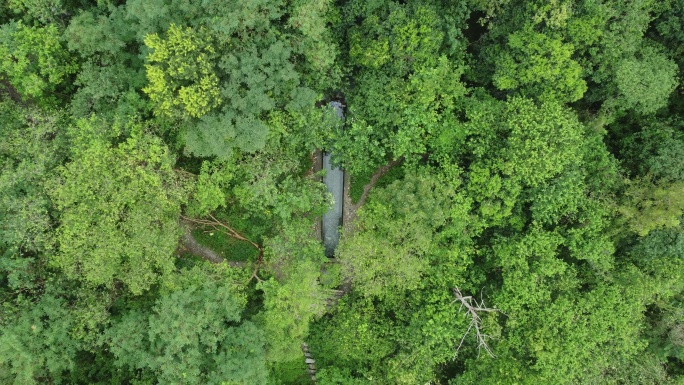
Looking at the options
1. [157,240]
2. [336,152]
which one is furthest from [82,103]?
[336,152]

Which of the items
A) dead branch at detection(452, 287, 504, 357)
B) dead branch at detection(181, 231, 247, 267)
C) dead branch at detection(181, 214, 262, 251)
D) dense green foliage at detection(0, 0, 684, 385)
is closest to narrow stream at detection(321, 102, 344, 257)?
dense green foliage at detection(0, 0, 684, 385)

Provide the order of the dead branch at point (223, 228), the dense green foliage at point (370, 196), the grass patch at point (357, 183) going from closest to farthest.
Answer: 1. the dense green foliage at point (370, 196)
2. the dead branch at point (223, 228)
3. the grass patch at point (357, 183)

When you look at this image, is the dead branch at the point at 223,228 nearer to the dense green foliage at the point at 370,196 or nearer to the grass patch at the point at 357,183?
the dense green foliage at the point at 370,196

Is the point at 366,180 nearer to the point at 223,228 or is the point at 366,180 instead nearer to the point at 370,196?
the point at 370,196

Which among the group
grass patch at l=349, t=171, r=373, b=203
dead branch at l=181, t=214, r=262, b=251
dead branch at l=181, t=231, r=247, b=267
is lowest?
dead branch at l=181, t=231, r=247, b=267

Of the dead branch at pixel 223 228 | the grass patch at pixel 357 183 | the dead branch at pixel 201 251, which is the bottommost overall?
the dead branch at pixel 201 251

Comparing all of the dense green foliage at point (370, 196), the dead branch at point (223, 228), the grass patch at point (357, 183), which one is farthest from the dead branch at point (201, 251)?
the grass patch at point (357, 183)

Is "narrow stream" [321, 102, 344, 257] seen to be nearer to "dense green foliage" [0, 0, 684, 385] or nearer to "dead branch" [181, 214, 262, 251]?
"dense green foliage" [0, 0, 684, 385]

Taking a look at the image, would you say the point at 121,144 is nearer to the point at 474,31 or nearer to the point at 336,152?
the point at 336,152
